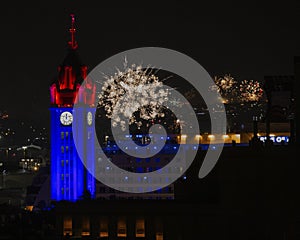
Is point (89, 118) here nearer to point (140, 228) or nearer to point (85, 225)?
point (85, 225)

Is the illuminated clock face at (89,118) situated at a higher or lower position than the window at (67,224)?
higher

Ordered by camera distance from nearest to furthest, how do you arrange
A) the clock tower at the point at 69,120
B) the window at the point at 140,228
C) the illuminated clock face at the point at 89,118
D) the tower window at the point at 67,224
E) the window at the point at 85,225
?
the window at the point at 140,228, the window at the point at 85,225, the tower window at the point at 67,224, the clock tower at the point at 69,120, the illuminated clock face at the point at 89,118

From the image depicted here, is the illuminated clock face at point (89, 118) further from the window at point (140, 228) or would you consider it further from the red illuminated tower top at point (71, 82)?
the window at point (140, 228)

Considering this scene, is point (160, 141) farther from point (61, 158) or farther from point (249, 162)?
point (249, 162)

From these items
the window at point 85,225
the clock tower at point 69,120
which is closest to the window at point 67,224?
the window at point 85,225

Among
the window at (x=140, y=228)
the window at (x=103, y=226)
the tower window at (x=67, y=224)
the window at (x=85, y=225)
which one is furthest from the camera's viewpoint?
the tower window at (x=67, y=224)

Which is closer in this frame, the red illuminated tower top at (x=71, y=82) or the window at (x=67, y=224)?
the window at (x=67, y=224)
